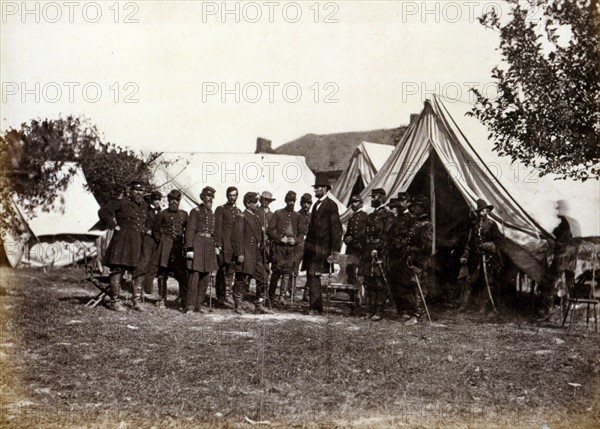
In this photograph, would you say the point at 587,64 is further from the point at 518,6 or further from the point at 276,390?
the point at 276,390

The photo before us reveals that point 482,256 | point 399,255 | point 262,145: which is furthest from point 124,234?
point 262,145

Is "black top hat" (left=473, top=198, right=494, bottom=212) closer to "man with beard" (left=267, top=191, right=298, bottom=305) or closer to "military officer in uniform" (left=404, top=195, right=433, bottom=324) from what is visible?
"military officer in uniform" (left=404, top=195, right=433, bottom=324)

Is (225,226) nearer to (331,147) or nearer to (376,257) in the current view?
(376,257)

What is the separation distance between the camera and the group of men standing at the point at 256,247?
26.0 feet

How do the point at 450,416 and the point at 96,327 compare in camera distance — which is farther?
the point at 96,327

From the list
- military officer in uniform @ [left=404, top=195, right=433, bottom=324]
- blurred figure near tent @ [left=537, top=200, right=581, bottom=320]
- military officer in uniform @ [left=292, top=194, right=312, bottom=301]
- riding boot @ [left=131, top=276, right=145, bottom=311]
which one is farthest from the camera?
military officer in uniform @ [left=292, top=194, right=312, bottom=301]

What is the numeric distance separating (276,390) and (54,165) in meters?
11.6

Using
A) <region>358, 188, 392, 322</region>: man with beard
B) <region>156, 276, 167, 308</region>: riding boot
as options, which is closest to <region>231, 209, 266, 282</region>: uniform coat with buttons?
<region>156, 276, 167, 308</region>: riding boot

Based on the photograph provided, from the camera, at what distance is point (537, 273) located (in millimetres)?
8203

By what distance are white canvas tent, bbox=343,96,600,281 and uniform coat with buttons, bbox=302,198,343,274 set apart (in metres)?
1.89

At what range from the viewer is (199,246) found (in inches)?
328

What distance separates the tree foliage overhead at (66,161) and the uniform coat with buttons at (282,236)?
3692 millimetres

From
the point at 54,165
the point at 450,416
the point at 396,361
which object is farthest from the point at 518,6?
the point at 54,165

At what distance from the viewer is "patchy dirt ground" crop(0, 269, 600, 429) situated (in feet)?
14.7
